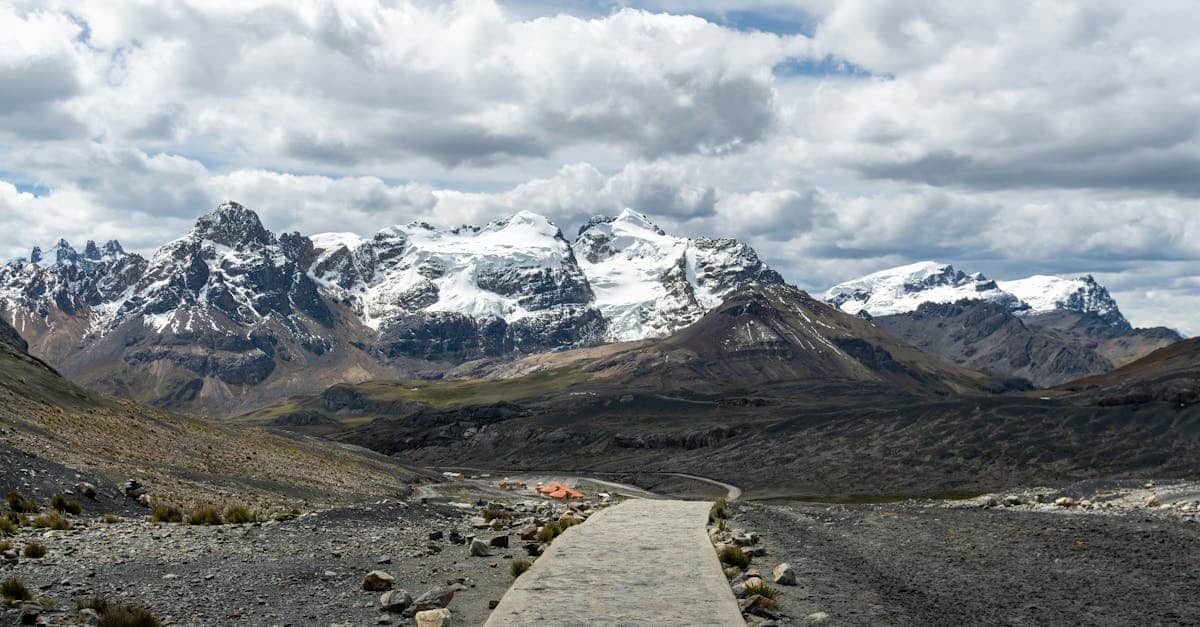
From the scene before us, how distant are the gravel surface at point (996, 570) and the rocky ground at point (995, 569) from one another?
0.04m

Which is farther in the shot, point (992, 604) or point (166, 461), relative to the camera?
point (166, 461)

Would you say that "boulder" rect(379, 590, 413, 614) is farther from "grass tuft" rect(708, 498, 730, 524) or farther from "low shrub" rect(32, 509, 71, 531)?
"grass tuft" rect(708, 498, 730, 524)

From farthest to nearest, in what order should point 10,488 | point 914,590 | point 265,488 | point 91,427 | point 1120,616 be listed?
point 91,427, point 265,488, point 10,488, point 914,590, point 1120,616

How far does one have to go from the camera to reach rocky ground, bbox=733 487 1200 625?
23.3 metres

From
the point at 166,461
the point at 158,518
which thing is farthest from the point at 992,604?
the point at 166,461

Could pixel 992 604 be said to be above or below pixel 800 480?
above

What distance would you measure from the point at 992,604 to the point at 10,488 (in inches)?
1573

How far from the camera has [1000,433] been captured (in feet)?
583

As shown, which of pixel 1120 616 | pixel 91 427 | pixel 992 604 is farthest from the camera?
pixel 91 427

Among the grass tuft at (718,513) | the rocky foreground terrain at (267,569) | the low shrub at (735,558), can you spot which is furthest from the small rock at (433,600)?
the grass tuft at (718,513)

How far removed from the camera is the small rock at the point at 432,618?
20.1 m

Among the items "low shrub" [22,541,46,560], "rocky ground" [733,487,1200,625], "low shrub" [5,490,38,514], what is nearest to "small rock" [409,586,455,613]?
"rocky ground" [733,487,1200,625]

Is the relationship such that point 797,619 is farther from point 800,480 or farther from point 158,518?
point 800,480

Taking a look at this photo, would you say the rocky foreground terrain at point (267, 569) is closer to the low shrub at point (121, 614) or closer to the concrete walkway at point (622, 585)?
the low shrub at point (121, 614)
